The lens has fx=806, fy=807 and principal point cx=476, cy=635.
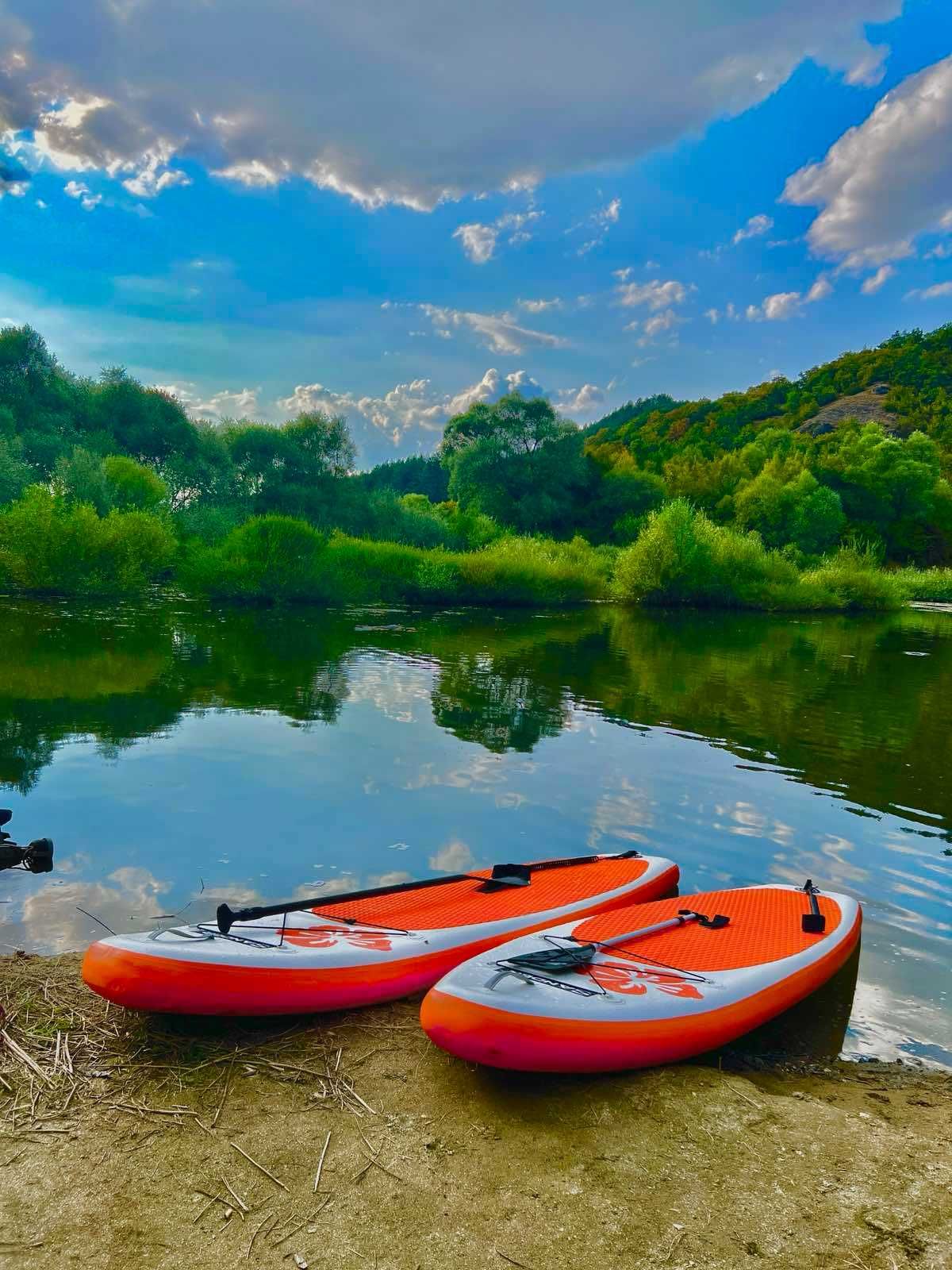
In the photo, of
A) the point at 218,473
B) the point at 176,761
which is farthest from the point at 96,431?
the point at 176,761

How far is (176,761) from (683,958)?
19.1 ft

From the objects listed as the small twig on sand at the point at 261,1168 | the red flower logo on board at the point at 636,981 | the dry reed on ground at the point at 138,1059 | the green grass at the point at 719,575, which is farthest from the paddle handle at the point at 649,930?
the green grass at the point at 719,575

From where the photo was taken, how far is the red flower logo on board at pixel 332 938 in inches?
140

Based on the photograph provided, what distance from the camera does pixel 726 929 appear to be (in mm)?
4246

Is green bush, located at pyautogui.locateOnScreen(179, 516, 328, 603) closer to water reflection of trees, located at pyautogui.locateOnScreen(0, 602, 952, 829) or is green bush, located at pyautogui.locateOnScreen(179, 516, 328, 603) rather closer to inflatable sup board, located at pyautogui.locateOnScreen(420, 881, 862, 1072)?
water reflection of trees, located at pyautogui.locateOnScreen(0, 602, 952, 829)

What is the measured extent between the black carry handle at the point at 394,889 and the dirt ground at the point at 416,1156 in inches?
18.1

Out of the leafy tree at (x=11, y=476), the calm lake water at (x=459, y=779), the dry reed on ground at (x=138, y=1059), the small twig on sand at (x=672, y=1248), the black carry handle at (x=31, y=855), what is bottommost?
the calm lake water at (x=459, y=779)

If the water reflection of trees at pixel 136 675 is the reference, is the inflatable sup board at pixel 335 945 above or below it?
above

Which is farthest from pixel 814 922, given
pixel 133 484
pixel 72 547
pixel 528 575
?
pixel 133 484

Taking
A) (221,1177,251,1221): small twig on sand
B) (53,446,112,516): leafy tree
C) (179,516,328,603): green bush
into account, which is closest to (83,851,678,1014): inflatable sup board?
(221,1177,251,1221): small twig on sand

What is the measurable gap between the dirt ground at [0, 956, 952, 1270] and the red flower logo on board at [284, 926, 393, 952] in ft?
0.99

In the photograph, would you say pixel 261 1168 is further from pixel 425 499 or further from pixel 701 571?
pixel 425 499

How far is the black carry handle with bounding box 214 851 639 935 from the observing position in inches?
142

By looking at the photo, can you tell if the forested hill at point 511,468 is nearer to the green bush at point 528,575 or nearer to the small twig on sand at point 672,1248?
the green bush at point 528,575
